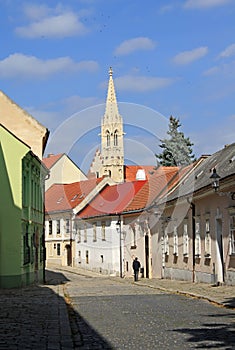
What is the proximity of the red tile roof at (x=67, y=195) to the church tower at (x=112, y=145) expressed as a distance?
3.30 meters

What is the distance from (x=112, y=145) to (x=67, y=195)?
7.94 meters

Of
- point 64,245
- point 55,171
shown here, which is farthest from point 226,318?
point 55,171

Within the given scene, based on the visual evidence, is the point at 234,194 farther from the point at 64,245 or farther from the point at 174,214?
the point at 64,245

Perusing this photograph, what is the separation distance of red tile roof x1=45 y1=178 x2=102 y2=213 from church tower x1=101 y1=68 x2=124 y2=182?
330 centimetres

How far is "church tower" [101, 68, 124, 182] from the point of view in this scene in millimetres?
68625

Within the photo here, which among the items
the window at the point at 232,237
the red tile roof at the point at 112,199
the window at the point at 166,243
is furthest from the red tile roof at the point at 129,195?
the window at the point at 232,237

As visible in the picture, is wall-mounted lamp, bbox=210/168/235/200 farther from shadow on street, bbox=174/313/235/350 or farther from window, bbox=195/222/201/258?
shadow on street, bbox=174/313/235/350

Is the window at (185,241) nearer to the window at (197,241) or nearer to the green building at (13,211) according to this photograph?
the window at (197,241)

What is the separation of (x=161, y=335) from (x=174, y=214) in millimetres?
23143

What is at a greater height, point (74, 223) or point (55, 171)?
point (55, 171)

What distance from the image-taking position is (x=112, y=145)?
240ft

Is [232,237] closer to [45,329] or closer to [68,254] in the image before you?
[45,329]

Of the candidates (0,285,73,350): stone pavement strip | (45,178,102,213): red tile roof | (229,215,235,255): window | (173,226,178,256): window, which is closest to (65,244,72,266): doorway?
(45,178,102,213): red tile roof

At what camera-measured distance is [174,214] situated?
112 feet
